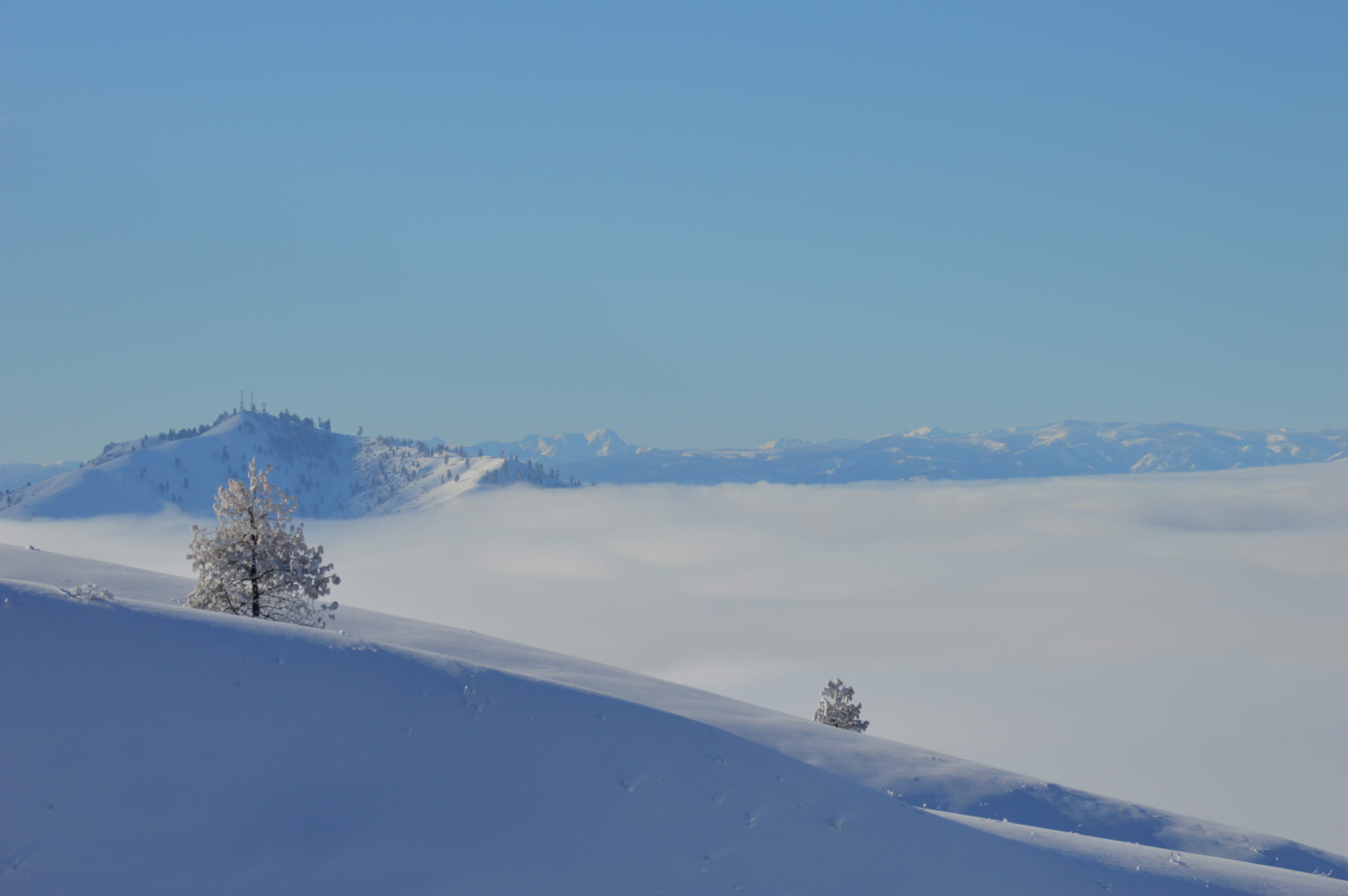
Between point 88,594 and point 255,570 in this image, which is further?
point 255,570

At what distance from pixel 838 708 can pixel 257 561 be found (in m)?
34.2

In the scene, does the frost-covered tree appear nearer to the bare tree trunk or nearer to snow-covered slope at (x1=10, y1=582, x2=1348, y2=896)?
the bare tree trunk

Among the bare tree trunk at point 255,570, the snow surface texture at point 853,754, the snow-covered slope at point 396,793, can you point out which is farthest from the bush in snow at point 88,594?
the bare tree trunk at point 255,570

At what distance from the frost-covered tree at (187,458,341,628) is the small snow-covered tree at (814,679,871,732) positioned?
3079 cm

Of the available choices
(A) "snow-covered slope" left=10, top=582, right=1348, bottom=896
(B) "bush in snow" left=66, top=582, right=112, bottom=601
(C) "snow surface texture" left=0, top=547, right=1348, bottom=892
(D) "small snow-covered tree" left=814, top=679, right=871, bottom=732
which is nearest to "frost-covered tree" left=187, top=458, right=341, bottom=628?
(C) "snow surface texture" left=0, top=547, right=1348, bottom=892

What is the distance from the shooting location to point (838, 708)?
55594mm

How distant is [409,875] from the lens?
1465 cm

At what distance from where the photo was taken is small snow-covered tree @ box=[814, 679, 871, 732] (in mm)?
55469

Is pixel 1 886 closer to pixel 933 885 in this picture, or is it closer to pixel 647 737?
pixel 647 737

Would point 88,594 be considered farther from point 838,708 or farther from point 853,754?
point 838,708

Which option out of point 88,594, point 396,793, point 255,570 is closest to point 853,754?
point 396,793

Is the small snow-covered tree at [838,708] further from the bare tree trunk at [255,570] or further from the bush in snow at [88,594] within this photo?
the bush in snow at [88,594]

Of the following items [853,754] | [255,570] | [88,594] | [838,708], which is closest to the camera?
[88,594]

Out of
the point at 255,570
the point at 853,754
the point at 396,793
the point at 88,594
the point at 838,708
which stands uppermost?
the point at 88,594
